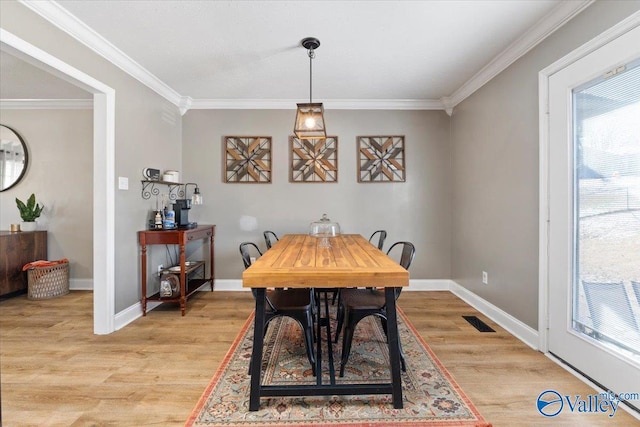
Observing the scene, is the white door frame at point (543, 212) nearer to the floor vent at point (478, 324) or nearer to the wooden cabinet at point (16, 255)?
the floor vent at point (478, 324)

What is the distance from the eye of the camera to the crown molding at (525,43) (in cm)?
187

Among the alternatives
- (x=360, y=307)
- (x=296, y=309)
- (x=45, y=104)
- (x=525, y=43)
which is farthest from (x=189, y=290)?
(x=525, y=43)

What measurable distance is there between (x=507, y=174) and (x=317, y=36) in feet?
6.58

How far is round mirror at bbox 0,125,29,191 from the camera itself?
12.0 feet

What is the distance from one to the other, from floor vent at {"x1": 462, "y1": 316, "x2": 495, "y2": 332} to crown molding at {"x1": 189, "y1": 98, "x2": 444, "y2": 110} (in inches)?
99.0

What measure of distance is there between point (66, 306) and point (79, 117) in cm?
236

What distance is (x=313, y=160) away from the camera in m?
3.72

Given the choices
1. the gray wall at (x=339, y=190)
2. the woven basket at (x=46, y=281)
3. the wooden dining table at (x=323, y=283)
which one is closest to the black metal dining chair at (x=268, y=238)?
the gray wall at (x=339, y=190)

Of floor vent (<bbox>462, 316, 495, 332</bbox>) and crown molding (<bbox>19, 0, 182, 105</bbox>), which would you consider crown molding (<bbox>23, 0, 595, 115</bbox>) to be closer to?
crown molding (<bbox>19, 0, 182, 105</bbox>)

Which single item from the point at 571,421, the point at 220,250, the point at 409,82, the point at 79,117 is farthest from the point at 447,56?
the point at 79,117

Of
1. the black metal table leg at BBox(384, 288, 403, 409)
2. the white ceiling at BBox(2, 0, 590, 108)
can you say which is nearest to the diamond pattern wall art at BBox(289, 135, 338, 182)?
the white ceiling at BBox(2, 0, 590, 108)

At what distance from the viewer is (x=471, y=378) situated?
1.83m

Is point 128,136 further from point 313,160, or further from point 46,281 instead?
point 46,281

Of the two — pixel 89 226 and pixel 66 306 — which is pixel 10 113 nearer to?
pixel 89 226
